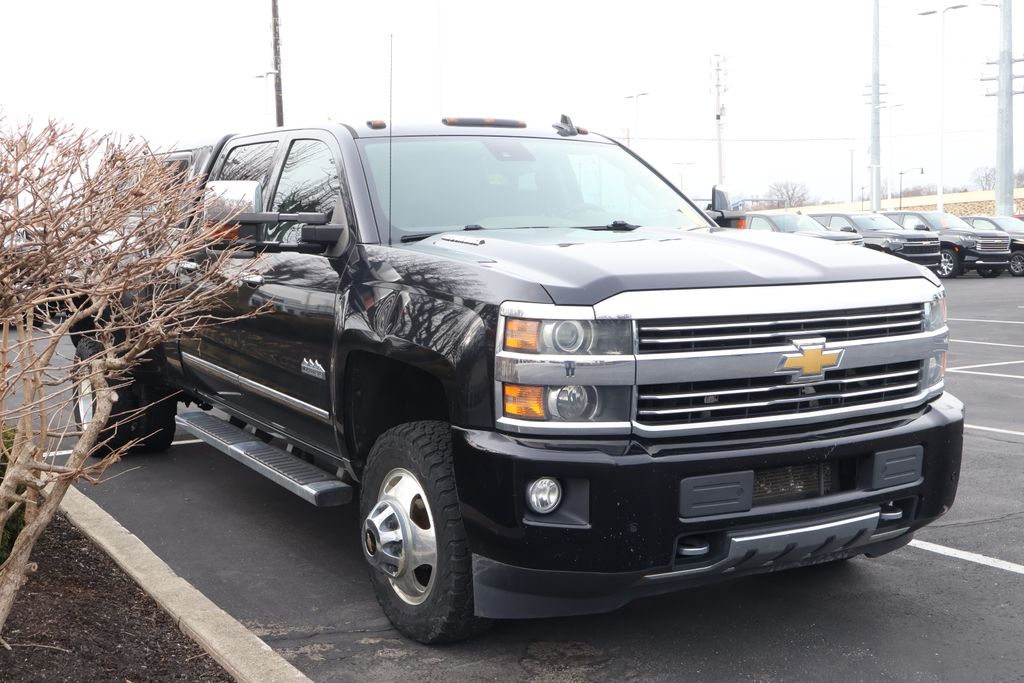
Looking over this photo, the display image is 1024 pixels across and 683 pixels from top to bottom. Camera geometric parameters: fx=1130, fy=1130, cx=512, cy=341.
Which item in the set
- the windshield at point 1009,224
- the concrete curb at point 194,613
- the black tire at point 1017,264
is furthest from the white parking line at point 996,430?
the windshield at point 1009,224

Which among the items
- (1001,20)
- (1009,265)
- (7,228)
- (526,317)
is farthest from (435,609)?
(1001,20)

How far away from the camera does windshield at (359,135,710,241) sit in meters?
4.82

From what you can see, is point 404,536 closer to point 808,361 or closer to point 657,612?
point 657,612

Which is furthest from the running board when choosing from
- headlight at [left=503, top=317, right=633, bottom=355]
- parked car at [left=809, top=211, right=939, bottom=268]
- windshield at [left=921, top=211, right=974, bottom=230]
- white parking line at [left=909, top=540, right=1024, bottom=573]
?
windshield at [left=921, top=211, right=974, bottom=230]

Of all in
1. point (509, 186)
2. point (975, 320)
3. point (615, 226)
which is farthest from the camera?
point (975, 320)

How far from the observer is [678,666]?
393 centimetres

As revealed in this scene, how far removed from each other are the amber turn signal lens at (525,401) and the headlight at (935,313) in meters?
1.54

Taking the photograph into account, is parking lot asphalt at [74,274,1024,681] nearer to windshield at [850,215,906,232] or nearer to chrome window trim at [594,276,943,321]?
chrome window trim at [594,276,943,321]

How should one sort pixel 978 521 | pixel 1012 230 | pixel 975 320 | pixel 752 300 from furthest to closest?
1. pixel 1012 230
2. pixel 975 320
3. pixel 978 521
4. pixel 752 300

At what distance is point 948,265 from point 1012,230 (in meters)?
2.54

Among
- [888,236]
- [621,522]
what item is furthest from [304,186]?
[888,236]

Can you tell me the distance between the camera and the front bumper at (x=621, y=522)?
3475 mm

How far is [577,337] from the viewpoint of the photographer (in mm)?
3500

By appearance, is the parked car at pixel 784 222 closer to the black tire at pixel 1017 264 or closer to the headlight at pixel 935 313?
the black tire at pixel 1017 264
